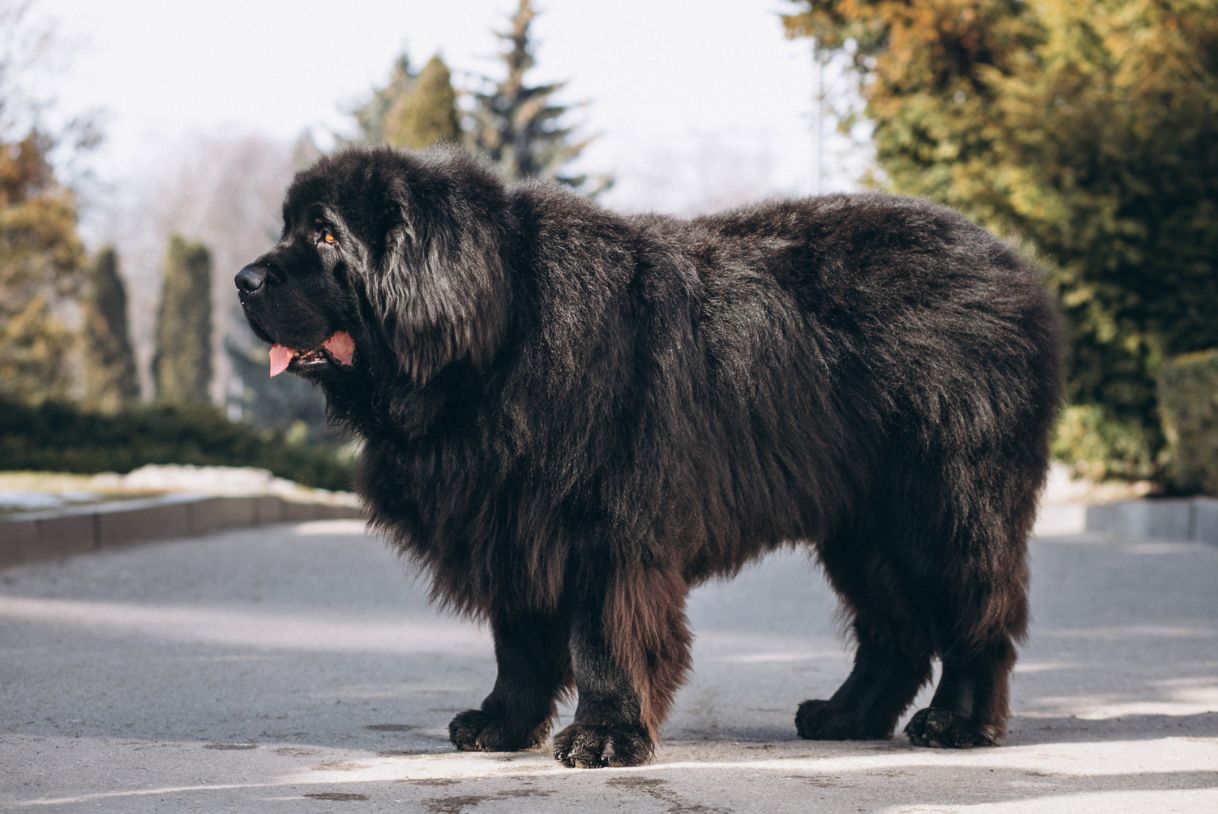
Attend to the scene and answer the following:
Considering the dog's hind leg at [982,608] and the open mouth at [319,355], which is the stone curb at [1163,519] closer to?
the dog's hind leg at [982,608]

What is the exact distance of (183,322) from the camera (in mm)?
39469

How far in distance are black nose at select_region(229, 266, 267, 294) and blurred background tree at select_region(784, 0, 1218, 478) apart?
35.6 ft

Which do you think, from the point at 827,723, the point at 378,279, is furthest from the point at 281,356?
the point at 827,723

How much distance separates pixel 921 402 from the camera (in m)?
4.54

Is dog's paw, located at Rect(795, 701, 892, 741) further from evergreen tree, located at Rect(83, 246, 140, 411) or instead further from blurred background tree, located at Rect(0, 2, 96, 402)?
evergreen tree, located at Rect(83, 246, 140, 411)

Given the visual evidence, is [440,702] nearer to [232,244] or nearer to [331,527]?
[331,527]

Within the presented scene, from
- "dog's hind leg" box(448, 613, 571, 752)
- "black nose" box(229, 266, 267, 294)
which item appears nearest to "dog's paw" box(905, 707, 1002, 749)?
"dog's hind leg" box(448, 613, 571, 752)

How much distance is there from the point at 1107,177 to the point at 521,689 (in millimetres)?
10834

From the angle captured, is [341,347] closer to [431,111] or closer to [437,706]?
[437,706]

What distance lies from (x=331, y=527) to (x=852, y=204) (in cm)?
898

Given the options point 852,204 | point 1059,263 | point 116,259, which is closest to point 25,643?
point 852,204

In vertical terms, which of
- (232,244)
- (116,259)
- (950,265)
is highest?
(232,244)

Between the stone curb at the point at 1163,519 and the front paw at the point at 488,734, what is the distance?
28.7ft

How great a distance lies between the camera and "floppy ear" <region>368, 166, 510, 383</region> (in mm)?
4027
